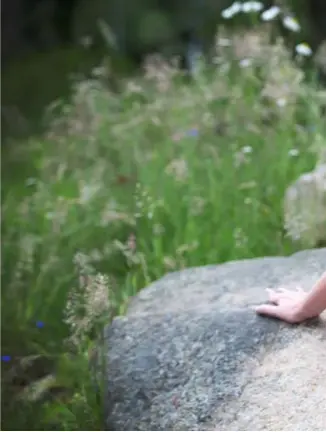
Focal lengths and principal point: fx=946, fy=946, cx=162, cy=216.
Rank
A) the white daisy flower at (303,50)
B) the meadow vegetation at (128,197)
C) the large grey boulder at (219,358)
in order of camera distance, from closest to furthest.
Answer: the large grey boulder at (219,358)
the meadow vegetation at (128,197)
the white daisy flower at (303,50)

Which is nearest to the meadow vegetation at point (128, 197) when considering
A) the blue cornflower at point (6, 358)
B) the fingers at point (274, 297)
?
the blue cornflower at point (6, 358)

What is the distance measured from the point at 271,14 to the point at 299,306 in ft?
3.43

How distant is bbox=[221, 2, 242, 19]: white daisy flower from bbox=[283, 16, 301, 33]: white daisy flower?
131mm

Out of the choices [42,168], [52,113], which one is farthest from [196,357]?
[52,113]

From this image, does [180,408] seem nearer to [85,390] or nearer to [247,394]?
[247,394]

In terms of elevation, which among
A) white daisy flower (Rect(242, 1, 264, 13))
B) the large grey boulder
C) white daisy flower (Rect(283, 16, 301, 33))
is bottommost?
the large grey boulder

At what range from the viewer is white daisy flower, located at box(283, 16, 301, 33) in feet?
7.30

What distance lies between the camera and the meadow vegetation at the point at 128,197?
1.73m

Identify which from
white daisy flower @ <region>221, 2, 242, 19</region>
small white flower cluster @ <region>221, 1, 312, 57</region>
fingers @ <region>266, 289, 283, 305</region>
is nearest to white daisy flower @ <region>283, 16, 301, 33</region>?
small white flower cluster @ <region>221, 1, 312, 57</region>

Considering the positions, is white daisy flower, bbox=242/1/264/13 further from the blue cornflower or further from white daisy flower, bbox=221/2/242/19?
the blue cornflower

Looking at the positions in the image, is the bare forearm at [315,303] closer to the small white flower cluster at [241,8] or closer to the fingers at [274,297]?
the fingers at [274,297]

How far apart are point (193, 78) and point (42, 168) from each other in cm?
45

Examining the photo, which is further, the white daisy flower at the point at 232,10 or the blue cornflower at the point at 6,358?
the white daisy flower at the point at 232,10

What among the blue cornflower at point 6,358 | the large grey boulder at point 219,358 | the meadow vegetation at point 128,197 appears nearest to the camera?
the large grey boulder at point 219,358
